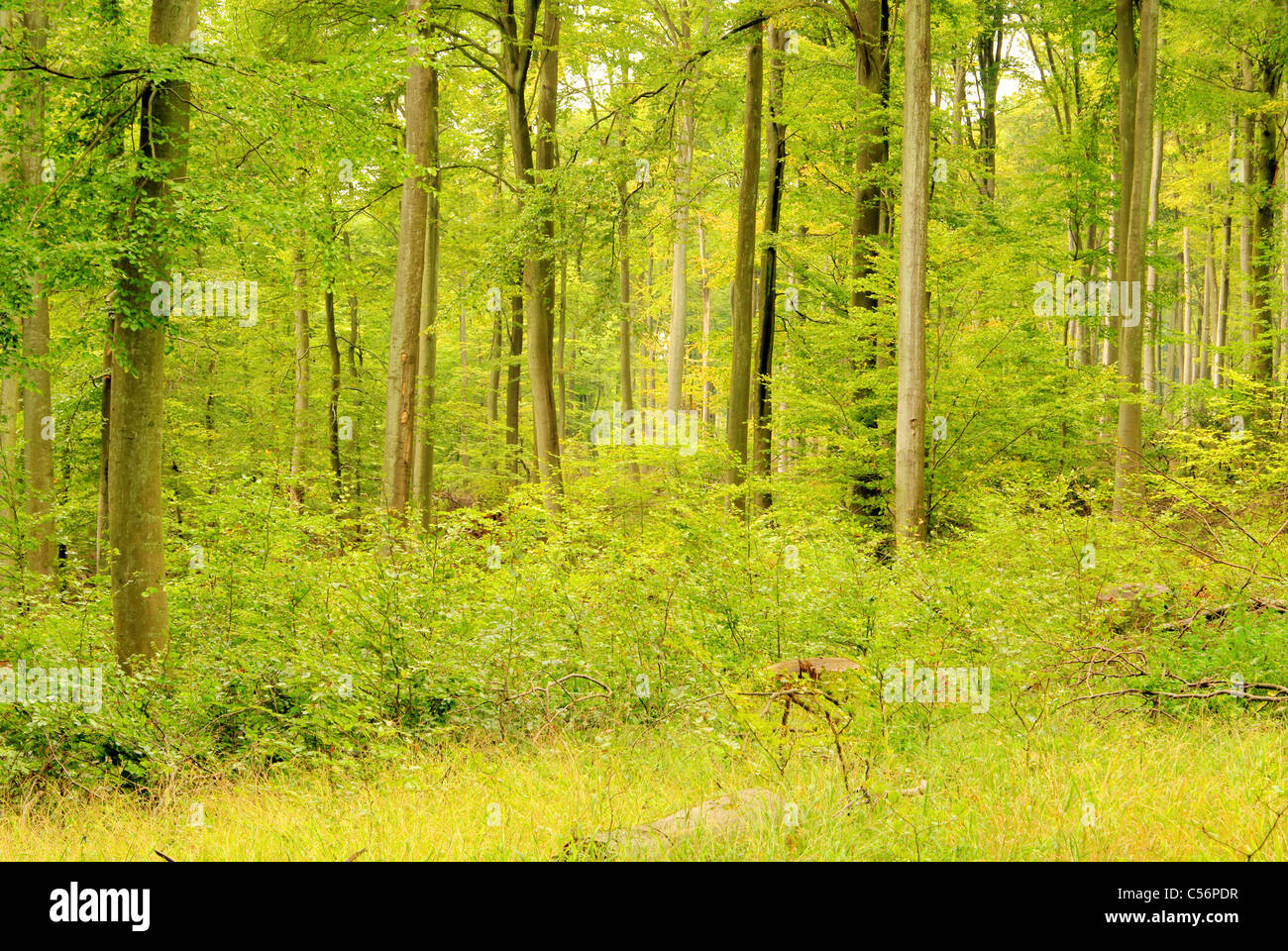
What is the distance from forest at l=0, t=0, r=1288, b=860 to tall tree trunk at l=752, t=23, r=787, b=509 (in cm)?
12

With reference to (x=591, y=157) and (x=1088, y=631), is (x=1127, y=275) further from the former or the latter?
(x=591, y=157)

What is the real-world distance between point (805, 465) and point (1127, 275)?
5584mm

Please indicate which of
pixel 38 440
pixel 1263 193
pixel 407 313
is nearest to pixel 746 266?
pixel 407 313

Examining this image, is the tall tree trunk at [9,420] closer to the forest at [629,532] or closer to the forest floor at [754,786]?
the forest at [629,532]

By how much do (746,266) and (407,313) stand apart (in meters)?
5.84

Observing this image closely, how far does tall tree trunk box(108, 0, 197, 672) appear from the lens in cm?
684

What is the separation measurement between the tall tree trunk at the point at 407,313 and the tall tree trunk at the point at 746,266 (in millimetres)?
5313

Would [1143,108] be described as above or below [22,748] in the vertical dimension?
above

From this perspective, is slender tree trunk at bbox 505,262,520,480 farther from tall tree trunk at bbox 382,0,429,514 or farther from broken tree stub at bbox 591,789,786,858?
broken tree stub at bbox 591,789,786,858

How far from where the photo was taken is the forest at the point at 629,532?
487cm

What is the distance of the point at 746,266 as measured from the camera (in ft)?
47.7

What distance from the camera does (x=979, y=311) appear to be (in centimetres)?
1324

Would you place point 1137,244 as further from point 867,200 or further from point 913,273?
point 913,273
